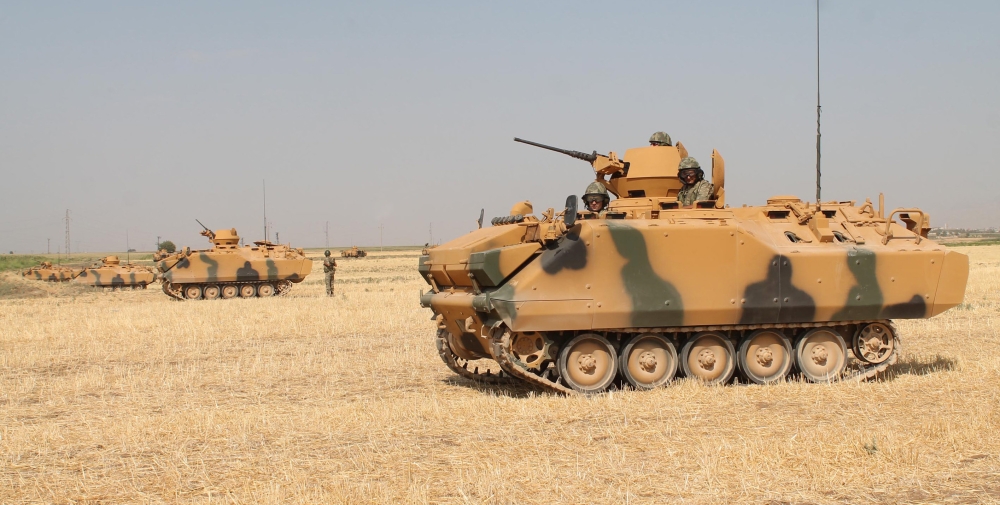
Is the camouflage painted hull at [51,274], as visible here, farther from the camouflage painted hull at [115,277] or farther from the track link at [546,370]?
the track link at [546,370]

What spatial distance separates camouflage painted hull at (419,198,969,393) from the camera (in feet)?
41.3

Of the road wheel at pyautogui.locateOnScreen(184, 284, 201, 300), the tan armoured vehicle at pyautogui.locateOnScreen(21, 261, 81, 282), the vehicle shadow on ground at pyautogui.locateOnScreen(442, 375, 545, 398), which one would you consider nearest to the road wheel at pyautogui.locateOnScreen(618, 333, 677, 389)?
the vehicle shadow on ground at pyautogui.locateOnScreen(442, 375, 545, 398)

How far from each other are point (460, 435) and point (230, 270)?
31880 millimetres

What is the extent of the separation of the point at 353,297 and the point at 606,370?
2280 centimetres

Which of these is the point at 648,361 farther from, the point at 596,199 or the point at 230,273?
the point at 230,273

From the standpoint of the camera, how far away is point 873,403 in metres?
11.6

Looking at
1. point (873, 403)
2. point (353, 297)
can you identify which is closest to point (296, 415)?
point (873, 403)

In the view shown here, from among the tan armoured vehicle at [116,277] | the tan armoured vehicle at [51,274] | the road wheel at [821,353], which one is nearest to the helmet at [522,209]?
the road wheel at [821,353]

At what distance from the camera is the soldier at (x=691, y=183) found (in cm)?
1473

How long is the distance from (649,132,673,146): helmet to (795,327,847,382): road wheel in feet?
12.6

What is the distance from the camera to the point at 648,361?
13.1 meters

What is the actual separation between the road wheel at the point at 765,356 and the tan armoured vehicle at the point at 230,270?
29.3 meters

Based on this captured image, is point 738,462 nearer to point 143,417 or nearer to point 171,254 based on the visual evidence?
point 143,417

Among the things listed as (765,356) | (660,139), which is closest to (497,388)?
(765,356)
